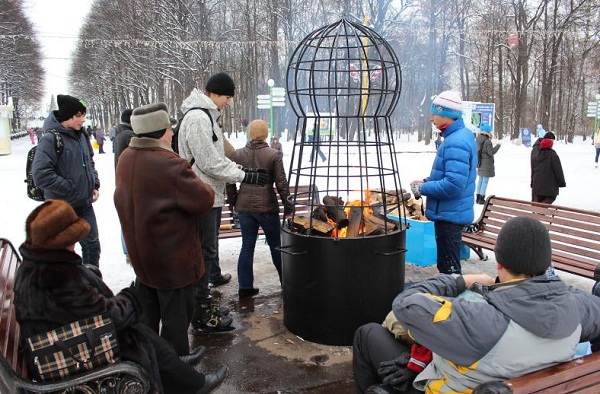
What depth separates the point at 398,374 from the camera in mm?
2240

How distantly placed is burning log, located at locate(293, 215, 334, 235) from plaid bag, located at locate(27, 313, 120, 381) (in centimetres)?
177

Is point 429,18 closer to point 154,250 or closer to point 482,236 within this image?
point 482,236

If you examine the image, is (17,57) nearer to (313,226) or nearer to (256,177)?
(256,177)

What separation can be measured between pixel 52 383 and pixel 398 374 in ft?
5.11

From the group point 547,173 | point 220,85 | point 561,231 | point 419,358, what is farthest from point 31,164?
point 547,173

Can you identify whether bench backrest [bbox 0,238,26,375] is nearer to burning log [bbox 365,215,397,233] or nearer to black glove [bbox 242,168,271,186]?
black glove [bbox 242,168,271,186]

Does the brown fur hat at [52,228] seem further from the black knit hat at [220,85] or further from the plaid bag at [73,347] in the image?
the black knit hat at [220,85]

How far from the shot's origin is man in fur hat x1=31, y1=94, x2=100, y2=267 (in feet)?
13.3

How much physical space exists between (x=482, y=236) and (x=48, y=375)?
469cm

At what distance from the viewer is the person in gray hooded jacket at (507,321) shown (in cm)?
181

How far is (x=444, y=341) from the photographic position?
1833 millimetres

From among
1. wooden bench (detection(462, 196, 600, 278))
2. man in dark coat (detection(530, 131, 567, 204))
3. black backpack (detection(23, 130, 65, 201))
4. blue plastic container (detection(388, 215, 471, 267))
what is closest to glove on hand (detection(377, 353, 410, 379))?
wooden bench (detection(462, 196, 600, 278))

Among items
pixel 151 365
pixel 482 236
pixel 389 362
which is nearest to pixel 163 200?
pixel 151 365

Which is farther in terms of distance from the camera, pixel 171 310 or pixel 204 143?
pixel 204 143
